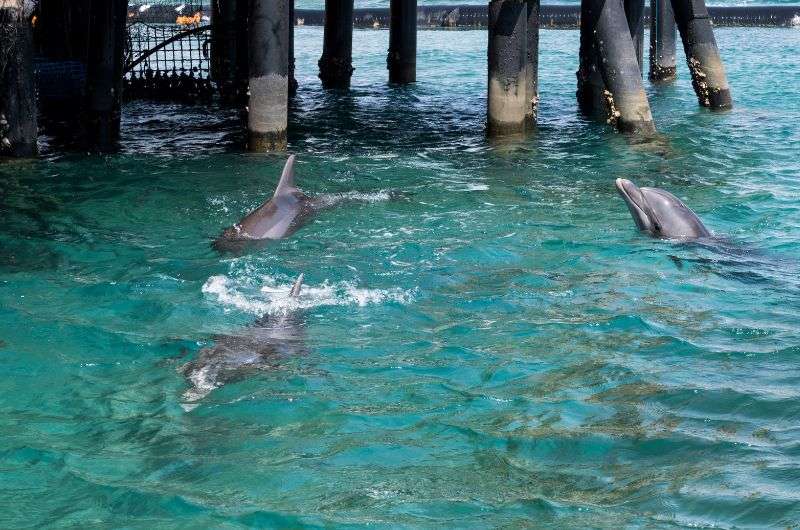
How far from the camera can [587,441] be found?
18.6 ft

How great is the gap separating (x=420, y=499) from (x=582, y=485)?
30.4 inches

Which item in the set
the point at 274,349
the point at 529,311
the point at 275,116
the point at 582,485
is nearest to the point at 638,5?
the point at 275,116

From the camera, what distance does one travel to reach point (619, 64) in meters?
14.1

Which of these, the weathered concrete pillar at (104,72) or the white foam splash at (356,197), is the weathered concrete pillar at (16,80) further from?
the white foam splash at (356,197)

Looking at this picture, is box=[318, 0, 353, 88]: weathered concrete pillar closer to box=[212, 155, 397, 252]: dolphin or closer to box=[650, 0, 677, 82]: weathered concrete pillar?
box=[650, 0, 677, 82]: weathered concrete pillar

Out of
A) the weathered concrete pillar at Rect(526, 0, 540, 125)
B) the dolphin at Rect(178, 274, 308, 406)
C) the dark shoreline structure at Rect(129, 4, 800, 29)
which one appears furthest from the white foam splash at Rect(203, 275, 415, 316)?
the dark shoreline structure at Rect(129, 4, 800, 29)

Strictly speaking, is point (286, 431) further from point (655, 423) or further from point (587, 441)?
point (655, 423)

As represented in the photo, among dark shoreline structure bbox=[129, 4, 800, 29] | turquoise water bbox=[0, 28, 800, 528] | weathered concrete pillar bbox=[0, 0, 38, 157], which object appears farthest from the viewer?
dark shoreline structure bbox=[129, 4, 800, 29]

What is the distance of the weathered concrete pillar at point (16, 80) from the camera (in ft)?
41.4

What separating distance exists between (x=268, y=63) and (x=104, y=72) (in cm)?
241

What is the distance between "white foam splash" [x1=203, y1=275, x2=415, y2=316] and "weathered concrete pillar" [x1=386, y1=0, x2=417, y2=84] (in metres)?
13.6

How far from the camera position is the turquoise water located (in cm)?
518

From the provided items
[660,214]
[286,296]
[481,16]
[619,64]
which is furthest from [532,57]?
[481,16]

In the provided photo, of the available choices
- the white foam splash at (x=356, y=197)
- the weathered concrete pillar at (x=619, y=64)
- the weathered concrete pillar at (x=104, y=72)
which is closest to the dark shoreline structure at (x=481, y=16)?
the weathered concrete pillar at (x=104, y=72)
